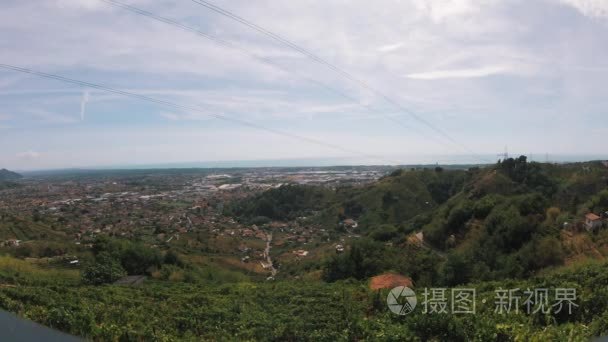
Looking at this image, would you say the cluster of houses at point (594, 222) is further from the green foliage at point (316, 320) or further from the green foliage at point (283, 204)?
the green foliage at point (283, 204)

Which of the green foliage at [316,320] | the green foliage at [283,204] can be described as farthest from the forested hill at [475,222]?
the green foliage at [316,320]

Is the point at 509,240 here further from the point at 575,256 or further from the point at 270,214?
the point at 270,214

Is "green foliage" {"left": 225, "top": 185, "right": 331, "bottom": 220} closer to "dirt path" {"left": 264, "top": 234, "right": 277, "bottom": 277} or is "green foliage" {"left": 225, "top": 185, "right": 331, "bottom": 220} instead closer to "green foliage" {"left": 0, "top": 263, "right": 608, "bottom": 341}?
"dirt path" {"left": 264, "top": 234, "right": 277, "bottom": 277}

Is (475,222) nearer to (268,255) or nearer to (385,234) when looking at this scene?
(385,234)

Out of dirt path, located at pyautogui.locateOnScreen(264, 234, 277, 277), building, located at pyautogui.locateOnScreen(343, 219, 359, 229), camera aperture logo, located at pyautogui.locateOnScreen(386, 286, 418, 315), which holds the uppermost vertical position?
camera aperture logo, located at pyautogui.locateOnScreen(386, 286, 418, 315)

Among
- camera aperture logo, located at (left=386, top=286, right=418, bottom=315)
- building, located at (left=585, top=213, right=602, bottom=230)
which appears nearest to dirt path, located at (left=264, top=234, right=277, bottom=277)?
building, located at (left=585, top=213, right=602, bottom=230)

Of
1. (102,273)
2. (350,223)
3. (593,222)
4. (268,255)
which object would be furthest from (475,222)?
(102,273)

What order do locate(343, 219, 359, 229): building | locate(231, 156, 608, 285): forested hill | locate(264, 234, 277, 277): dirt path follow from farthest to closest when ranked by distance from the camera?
locate(343, 219, 359, 229): building
locate(264, 234, 277, 277): dirt path
locate(231, 156, 608, 285): forested hill

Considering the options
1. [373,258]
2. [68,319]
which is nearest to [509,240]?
[373,258]
